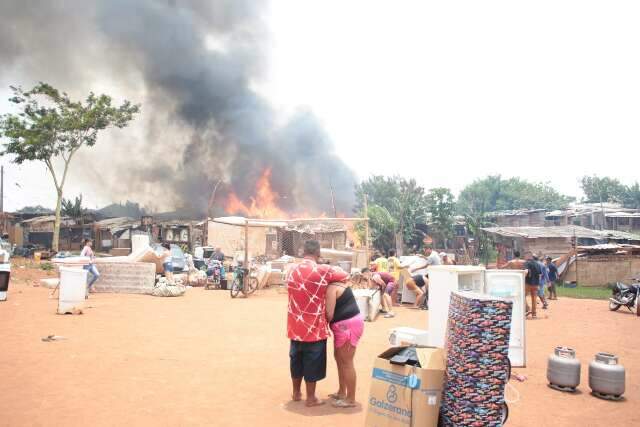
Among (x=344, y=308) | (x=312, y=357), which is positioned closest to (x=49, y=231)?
(x=312, y=357)

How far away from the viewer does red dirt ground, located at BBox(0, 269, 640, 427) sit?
462cm

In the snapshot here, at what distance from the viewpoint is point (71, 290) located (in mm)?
10523

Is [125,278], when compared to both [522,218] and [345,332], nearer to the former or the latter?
[345,332]

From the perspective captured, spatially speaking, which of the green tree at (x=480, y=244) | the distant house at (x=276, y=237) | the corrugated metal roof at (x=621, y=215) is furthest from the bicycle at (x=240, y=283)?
the corrugated metal roof at (x=621, y=215)

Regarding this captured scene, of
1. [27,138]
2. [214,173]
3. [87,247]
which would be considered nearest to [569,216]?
[214,173]

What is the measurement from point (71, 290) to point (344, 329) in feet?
26.6

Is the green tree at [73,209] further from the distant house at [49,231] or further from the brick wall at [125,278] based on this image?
the brick wall at [125,278]

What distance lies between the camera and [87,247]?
13.1 meters

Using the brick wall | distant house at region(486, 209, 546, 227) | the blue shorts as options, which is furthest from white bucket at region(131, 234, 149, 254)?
A: distant house at region(486, 209, 546, 227)

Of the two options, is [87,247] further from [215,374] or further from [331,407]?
[331,407]

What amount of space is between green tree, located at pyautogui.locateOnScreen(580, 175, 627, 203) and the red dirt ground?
49.7 meters

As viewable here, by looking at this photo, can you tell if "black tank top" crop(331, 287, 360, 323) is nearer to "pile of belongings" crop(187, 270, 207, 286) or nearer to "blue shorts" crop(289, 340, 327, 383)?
"blue shorts" crop(289, 340, 327, 383)

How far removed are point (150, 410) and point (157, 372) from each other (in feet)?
4.55

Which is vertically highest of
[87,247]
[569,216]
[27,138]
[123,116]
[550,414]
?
[123,116]
